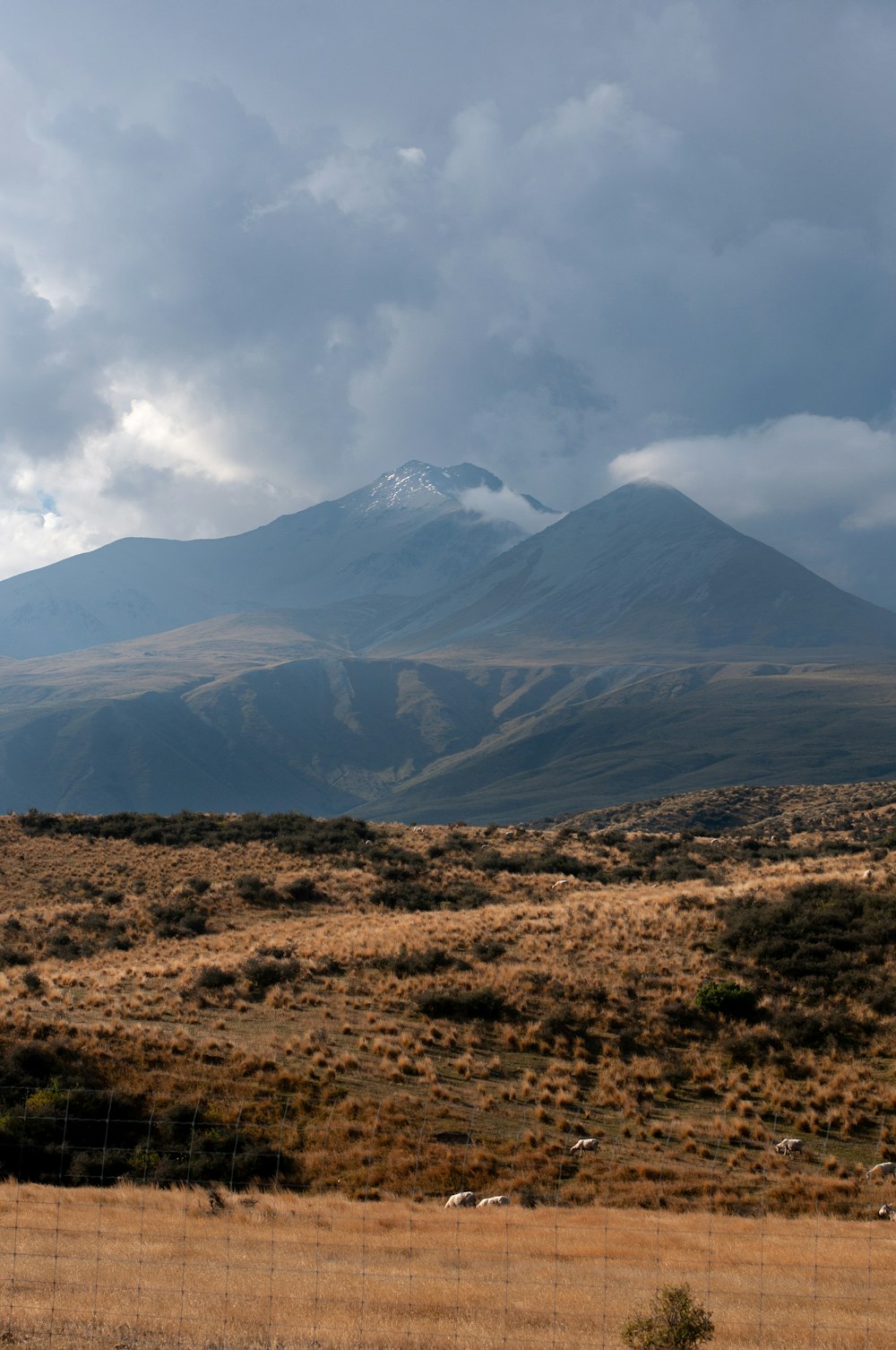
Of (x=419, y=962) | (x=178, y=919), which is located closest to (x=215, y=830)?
(x=178, y=919)

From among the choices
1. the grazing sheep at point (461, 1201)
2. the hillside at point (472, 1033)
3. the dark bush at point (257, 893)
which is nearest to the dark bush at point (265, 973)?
the hillside at point (472, 1033)

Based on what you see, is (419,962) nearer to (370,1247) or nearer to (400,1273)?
(370,1247)

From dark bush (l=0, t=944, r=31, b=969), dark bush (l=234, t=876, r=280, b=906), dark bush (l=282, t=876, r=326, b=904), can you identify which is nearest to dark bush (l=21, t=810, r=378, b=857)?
dark bush (l=282, t=876, r=326, b=904)

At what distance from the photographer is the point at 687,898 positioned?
3425 centimetres

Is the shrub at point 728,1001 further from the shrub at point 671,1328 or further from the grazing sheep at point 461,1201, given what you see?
the shrub at point 671,1328

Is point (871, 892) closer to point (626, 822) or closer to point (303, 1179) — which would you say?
point (303, 1179)

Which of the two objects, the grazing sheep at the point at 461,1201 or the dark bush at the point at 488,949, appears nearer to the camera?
the grazing sheep at the point at 461,1201

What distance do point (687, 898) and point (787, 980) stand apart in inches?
295

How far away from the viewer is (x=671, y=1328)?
9.29 meters

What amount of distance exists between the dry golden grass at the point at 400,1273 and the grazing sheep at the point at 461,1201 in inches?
16.0

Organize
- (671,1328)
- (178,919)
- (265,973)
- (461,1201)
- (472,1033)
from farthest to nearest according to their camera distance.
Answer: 1. (178,919)
2. (265,973)
3. (472,1033)
4. (461,1201)
5. (671,1328)

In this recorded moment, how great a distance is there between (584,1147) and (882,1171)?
5.56 meters

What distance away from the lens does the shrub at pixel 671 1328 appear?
30.2ft

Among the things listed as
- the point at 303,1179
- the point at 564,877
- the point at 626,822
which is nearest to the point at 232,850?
the point at 564,877
